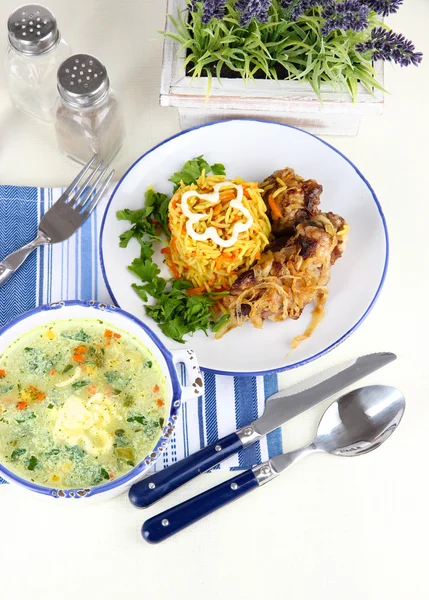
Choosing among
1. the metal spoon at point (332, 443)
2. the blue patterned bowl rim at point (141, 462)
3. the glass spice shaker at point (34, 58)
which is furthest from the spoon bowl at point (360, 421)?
the glass spice shaker at point (34, 58)

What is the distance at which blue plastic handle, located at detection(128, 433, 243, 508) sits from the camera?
2.31 m

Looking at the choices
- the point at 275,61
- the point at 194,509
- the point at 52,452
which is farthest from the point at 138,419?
the point at 275,61

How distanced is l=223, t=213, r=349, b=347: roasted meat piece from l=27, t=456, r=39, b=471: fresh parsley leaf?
77cm

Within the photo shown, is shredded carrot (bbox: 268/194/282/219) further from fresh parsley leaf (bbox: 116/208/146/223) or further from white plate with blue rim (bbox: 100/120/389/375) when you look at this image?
fresh parsley leaf (bbox: 116/208/146/223)

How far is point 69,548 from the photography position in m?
2.33

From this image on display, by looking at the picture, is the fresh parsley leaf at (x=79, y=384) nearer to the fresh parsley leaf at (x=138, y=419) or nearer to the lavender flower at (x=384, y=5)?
the fresh parsley leaf at (x=138, y=419)

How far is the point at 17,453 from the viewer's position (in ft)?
6.81

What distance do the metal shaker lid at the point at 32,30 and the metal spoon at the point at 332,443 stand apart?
5.01ft

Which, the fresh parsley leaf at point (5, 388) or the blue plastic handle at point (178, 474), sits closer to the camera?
the fresh parsley leaf at point (5, 388)

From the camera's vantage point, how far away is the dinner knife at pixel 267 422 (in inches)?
91.2

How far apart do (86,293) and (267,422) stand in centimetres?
75

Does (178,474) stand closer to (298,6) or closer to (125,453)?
(125,453)

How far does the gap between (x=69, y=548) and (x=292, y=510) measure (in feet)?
2.28

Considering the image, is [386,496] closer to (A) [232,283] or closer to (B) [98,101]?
(A) [232,283]
